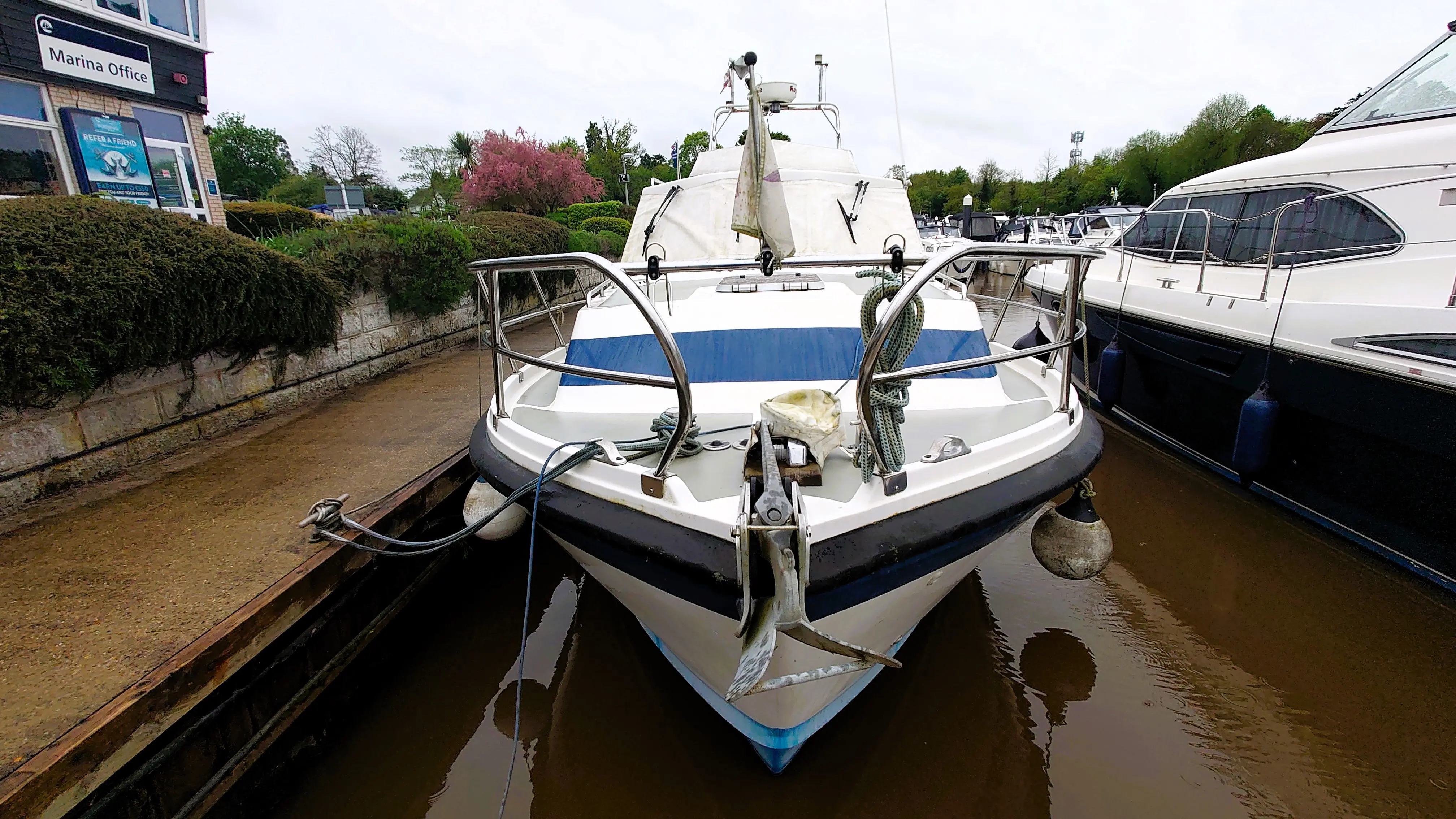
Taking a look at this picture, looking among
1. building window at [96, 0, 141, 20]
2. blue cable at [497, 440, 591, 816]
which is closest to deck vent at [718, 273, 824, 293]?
blue cable at [497, 440, 591, 816]

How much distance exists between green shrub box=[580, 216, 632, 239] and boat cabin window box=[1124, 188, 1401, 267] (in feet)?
46.7

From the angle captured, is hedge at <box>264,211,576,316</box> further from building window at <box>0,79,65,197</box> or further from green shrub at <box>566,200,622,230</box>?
green shrub at <box>566,200,622,230</box>

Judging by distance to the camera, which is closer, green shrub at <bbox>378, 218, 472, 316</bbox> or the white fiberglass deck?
the white fiberglass deck

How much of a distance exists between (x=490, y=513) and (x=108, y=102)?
1103 cm

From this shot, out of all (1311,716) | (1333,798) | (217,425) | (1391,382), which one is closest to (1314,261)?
(1391,382)

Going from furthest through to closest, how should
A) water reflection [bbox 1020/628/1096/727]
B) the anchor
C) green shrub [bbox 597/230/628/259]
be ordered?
green shrub [bbox 597/230/628/259] → water reflection [bbox 1020/628/1096/727] → the anchor

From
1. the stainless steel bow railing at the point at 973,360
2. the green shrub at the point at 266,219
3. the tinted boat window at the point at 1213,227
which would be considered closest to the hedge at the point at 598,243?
the green shrub at the point at 266,219

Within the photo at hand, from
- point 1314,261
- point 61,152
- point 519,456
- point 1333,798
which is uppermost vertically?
point 61,152

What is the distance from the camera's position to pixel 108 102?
8.84 meters

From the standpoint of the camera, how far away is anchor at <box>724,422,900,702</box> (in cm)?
183

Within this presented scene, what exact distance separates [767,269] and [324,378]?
18.5ft

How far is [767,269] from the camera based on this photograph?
2.76 m

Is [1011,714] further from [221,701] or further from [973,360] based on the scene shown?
[221,701]

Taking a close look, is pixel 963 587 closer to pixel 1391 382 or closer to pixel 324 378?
pixel 1391 382
